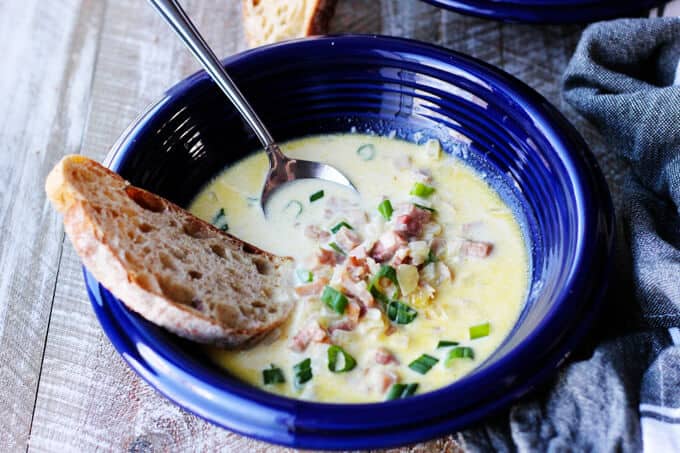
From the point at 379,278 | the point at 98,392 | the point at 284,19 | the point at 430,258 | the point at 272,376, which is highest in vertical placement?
the point at 284,19

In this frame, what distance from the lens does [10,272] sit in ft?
9.00

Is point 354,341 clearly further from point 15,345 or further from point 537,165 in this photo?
point 15,345

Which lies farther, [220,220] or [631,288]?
[220,220]

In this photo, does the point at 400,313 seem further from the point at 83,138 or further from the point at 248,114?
the point at 83,138

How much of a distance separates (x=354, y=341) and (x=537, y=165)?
0.75 meters

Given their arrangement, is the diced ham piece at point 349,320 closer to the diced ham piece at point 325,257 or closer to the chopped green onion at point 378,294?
the chopped green onion at point 378,294

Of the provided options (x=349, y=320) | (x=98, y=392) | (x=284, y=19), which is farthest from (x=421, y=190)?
(x=98, y=392)

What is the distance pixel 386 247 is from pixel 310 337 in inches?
13.5

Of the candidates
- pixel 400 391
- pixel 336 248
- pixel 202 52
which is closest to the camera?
pixel 400 391

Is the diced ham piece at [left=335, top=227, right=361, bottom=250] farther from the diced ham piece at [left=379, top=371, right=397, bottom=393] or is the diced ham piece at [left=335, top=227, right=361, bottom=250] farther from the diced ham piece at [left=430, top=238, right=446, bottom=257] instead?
the diced ham piece at [left=379, top=371, right=397, bottom=393]

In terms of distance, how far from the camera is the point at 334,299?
91.4 inches

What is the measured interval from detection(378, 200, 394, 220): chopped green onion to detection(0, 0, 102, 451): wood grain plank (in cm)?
101

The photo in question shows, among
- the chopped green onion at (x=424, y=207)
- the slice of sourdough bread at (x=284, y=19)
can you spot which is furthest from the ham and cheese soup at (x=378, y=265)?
the slice of sourdough bread at (x=284, y=19)

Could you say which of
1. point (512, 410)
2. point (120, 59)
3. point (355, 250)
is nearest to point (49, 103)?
point (120, 59)
